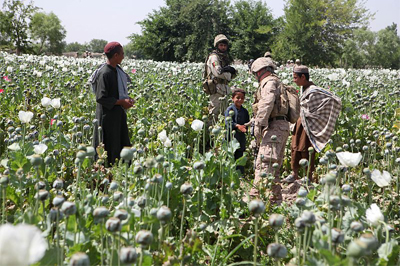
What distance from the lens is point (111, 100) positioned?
454cm

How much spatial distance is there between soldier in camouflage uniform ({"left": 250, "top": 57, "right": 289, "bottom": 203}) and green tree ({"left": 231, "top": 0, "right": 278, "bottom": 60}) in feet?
129

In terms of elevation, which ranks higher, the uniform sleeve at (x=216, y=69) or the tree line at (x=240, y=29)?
the tree line at (x=240, y=29)

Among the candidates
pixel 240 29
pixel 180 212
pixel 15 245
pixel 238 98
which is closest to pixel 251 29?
pixel 240 29

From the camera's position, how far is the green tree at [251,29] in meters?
44.0

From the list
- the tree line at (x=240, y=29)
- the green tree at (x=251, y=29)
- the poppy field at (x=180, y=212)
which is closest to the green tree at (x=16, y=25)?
the tree line at (x=240, y=29)

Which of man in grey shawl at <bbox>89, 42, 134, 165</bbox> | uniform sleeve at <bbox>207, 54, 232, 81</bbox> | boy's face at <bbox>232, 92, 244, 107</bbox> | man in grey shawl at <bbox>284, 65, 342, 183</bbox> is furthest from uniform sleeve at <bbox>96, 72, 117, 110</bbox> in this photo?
man in grey shawl at <bbox>284, 65, 342, 183</bbox>

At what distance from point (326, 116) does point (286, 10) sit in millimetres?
42851

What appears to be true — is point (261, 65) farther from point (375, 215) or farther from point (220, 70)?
point (375, 215)

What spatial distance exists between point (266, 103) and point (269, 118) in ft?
1.08

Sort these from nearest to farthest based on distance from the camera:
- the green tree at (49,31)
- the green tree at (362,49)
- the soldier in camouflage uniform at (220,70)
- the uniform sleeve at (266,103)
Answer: the uniform sleeve at (266,103) < the soldier in camouflage uniform at (220,70) < the green tree at (49,31) < the green tree at (362,49)

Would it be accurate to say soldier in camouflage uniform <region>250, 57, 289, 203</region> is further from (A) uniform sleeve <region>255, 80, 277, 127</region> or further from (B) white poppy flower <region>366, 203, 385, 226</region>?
(B) white poppy flower <region>366, 203, 385, 226</region>

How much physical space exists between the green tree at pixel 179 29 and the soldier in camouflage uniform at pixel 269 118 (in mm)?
38799

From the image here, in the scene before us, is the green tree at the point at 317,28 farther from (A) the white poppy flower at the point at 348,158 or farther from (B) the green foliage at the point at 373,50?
(A) the white poppy flower at the point at 348,158

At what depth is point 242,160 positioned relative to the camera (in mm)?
3287
